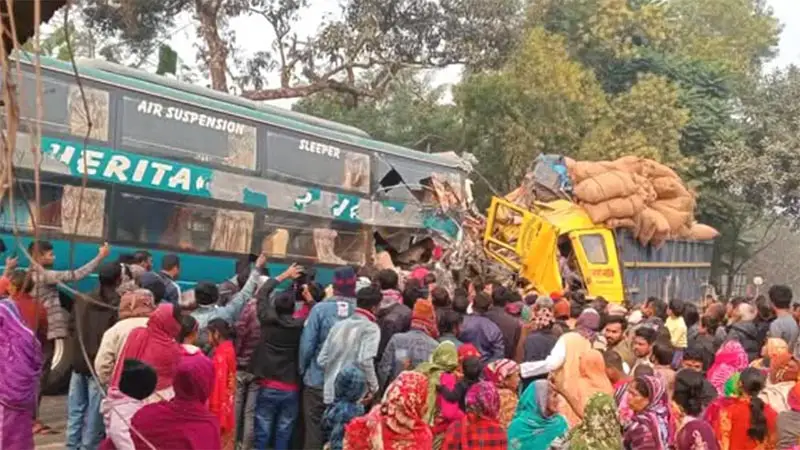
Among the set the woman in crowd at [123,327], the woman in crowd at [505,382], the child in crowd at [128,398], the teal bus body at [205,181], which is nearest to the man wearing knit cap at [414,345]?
the woman in crowd at [505,382]

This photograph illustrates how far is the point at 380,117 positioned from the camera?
91.2 feet

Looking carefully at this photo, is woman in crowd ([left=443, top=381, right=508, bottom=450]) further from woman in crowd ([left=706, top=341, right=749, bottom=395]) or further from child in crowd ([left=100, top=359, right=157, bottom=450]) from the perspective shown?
woman in crowd ([left=706, top=341, right=749, bottom=395])

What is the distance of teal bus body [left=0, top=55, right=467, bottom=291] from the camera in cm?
1109

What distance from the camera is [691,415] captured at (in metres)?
5.63

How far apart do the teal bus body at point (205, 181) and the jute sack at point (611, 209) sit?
8.58 feet

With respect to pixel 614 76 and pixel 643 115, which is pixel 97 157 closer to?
pixel 643 115

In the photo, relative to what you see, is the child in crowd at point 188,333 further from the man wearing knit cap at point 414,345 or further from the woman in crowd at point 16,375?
the man wearing knit cap at point 414,345

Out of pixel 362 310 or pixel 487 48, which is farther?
pixel 487 48

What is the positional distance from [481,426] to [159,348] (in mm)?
1733

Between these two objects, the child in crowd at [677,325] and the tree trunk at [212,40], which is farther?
the tree trunk at [212,40]

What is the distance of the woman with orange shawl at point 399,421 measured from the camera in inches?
215

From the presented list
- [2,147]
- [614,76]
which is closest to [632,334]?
[2,147]

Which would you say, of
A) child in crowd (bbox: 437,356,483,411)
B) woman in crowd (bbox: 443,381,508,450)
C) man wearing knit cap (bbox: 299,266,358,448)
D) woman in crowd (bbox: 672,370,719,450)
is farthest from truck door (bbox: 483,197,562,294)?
woman in crowd (bbox: 443,381,508,450)

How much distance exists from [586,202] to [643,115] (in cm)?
1129
